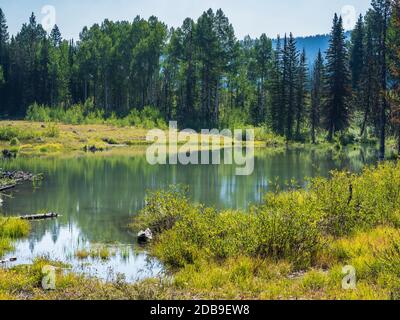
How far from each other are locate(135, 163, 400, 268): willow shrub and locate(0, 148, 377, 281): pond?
993mm

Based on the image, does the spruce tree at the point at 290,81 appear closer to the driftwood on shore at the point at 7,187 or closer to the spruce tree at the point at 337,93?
the spruce tree at the point at 337,93

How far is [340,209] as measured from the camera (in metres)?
14.7

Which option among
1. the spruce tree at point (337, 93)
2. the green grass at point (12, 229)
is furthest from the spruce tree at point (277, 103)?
the green grass at point (12, 229)

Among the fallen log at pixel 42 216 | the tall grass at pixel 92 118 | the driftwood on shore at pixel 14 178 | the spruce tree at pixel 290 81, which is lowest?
the fallen log at pixel 42 216

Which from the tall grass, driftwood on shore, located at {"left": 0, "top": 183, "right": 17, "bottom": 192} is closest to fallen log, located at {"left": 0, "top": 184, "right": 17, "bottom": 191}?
driftwood on shore, located at {"left": 0, "top": 183, "right": 17, "bottom": 192}

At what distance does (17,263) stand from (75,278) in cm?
293

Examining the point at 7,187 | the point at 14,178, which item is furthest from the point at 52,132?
the point at 7,187

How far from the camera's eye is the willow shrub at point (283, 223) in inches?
489

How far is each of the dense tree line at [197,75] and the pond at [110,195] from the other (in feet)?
91.3

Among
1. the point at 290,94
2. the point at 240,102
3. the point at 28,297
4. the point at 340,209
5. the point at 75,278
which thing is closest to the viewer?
the point at 28,297

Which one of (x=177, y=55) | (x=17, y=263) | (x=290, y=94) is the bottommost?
(x=17, y=263)

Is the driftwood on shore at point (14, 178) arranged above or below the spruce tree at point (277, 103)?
below
